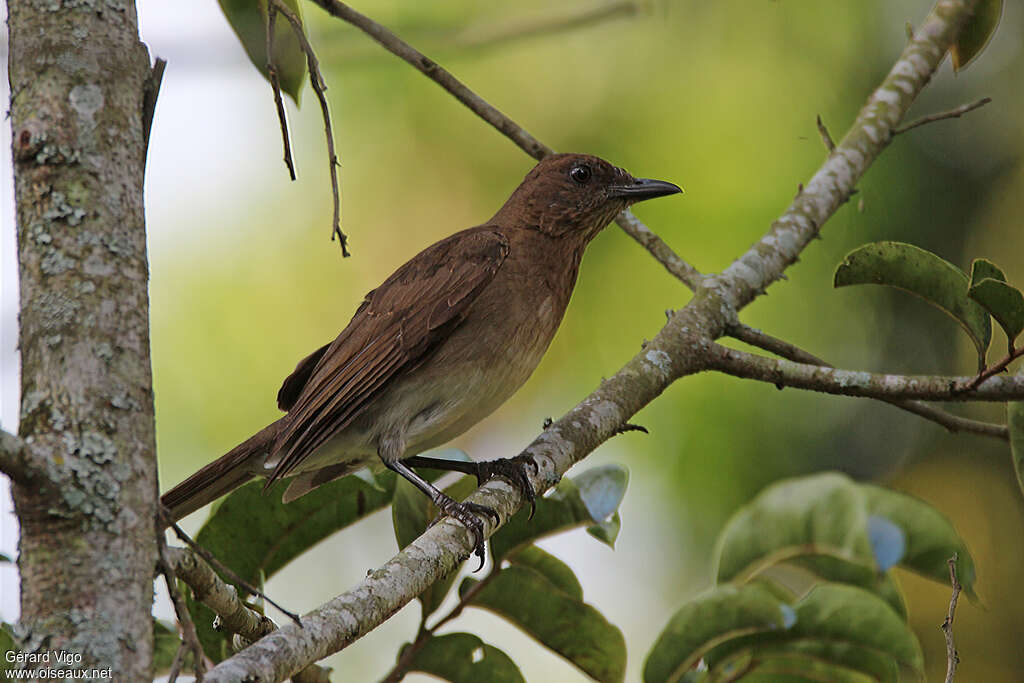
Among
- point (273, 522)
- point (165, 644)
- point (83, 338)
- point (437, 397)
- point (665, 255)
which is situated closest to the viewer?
point (83, 338)

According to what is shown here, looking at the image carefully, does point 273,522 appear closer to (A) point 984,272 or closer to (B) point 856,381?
(B) point 856,381

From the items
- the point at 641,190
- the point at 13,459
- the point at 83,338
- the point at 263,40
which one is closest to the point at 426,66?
the point at 263,40

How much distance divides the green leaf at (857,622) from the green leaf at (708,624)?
9cm

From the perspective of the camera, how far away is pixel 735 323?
143 inches

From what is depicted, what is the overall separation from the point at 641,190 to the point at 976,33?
5.17 ft

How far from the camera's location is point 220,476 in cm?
370

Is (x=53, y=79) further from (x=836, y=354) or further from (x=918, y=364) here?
(x=918, y=364)

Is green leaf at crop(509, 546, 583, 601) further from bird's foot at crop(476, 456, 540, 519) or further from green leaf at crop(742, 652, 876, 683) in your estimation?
green leaf at crop(742, 652, 876, 683)

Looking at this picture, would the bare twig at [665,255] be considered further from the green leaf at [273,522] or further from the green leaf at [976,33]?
the green leaf at [976,33]

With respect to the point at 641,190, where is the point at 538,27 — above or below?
above

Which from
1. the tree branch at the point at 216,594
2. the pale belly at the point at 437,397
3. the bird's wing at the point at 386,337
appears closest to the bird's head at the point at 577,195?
the bird's wing at the point at 386,337

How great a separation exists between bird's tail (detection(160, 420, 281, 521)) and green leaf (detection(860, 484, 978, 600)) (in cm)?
209

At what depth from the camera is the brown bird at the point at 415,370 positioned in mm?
3680

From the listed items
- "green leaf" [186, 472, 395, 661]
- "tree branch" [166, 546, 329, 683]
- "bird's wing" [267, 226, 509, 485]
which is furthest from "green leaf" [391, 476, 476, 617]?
"tree branch" [166, 546, 329, 683]
